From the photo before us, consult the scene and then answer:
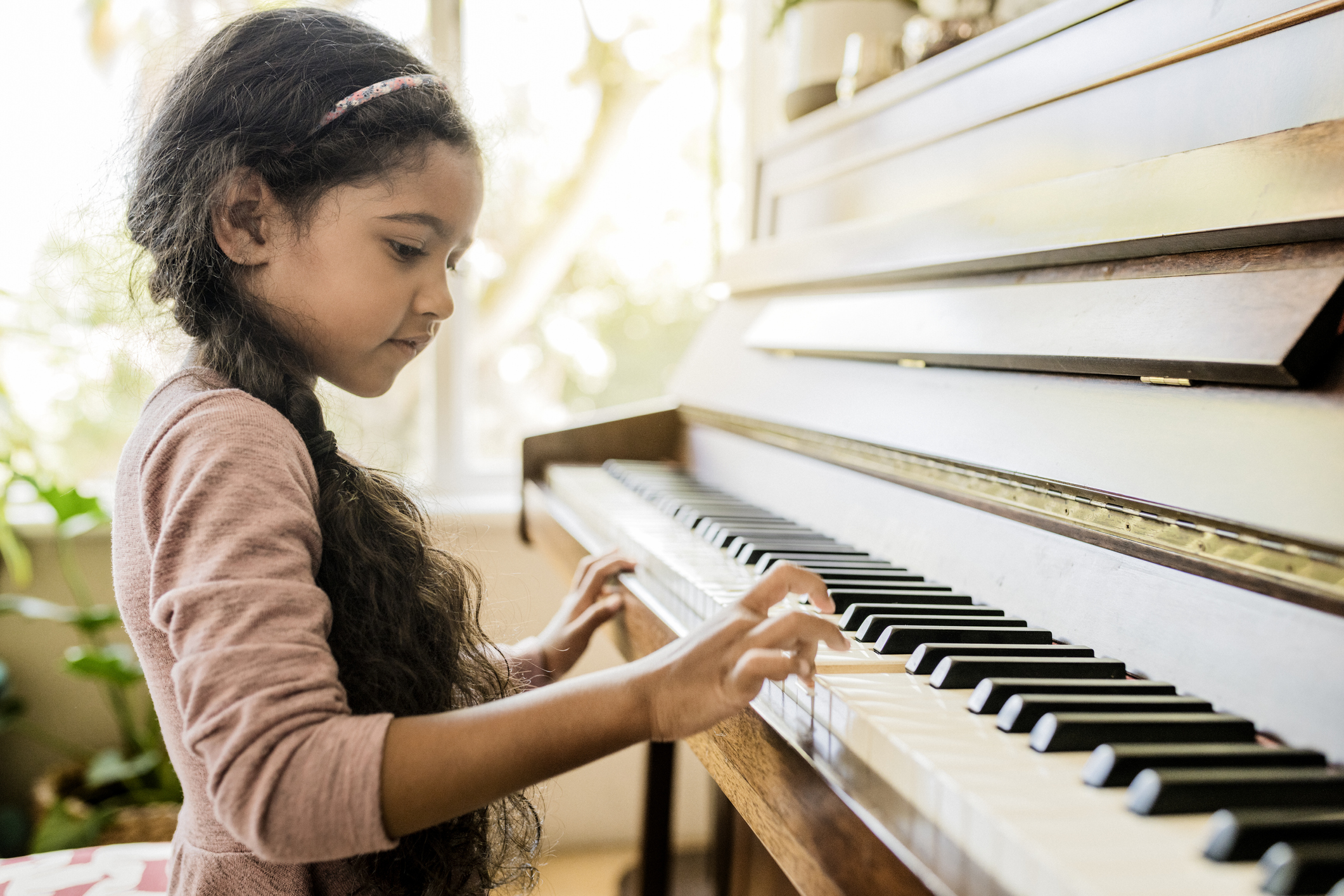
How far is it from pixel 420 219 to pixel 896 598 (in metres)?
0.56

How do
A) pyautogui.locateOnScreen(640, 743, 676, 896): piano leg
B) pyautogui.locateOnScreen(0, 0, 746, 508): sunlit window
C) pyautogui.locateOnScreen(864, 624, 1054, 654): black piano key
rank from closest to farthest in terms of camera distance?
pyautogui.locateOnScreen(864, 624, 1054, 654): black piano key → pyautogui.locateOnScreen(640, 743, 676, 896): piano leg → pyautogui.locateOnScreen(0, 0, 746, 508): sunlit window

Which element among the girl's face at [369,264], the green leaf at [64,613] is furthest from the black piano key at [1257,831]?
the green leaf at [64,613]

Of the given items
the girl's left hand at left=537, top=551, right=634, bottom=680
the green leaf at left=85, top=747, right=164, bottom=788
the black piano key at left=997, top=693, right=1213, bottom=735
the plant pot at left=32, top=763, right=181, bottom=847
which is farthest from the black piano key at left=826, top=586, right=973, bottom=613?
the green leaf at left=85, top=747, right=164, bottom=788

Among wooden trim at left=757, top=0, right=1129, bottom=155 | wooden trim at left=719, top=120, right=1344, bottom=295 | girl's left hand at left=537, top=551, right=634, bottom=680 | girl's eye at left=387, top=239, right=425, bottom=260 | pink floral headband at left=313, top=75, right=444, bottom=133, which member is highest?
wooden trim at left=757, top=0, right=1129, bottom=155

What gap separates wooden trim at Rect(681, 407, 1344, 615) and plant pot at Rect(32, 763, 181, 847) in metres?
1.76

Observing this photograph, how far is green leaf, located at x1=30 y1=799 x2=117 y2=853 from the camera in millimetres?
2020

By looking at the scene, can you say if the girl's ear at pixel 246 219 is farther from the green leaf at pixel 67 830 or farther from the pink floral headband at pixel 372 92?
the green leaf at pixel 67 830

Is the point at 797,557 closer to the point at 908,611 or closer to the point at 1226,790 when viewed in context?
the point at 908,611

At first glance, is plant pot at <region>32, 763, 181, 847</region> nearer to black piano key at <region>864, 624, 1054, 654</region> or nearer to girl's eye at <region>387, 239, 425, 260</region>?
girl's eye at <region>387, 239, 425, 260</region>

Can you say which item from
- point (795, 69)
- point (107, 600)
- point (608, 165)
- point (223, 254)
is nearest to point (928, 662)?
point (223, 254)

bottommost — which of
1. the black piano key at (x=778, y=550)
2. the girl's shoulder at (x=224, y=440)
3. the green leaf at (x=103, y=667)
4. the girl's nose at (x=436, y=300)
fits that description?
the green leaf at (x=103, y=667)

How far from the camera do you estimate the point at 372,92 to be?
85 cm

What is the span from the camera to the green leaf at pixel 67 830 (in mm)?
2020

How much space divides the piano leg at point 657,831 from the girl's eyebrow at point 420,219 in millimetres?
1287
